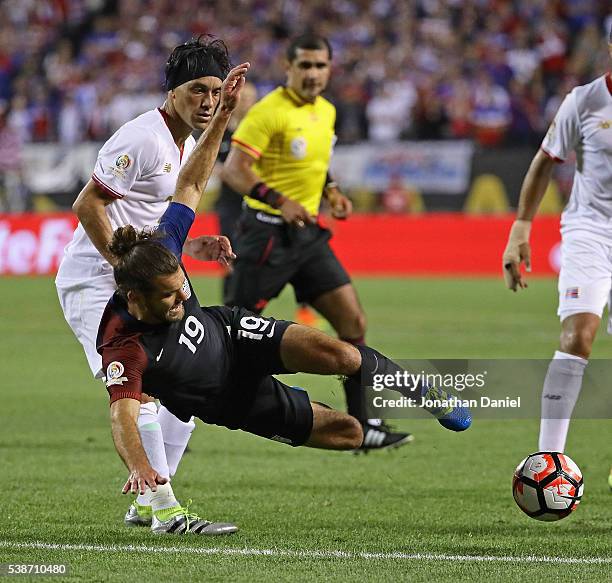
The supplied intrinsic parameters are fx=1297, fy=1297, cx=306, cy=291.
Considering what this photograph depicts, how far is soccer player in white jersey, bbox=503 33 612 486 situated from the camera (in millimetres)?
6535

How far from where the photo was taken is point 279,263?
8.73 m

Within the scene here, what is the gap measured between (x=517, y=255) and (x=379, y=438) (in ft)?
5.96

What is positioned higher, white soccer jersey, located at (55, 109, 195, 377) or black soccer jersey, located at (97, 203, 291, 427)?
white soccer jersey, located at (55, 109, 195, 377)

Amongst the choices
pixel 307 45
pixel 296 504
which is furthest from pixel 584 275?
pixel 307 45

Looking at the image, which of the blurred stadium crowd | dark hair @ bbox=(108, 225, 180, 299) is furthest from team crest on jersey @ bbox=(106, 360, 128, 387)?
the blurred stadium crowd

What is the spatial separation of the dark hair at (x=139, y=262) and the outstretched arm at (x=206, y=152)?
2.09 feet

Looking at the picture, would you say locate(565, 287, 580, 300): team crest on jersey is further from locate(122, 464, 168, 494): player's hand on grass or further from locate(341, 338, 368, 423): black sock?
locate(122, 464, 168, 494): player's hand on grass

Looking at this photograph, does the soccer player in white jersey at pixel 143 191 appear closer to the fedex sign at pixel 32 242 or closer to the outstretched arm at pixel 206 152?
the outstretched arm at pixel 206 152

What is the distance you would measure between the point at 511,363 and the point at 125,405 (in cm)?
626

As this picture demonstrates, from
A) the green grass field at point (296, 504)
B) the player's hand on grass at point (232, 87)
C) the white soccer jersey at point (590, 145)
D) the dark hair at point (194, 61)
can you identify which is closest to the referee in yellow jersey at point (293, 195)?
the green grass field at point (296, 504)

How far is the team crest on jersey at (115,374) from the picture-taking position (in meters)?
5.15

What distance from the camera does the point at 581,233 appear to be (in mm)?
6801

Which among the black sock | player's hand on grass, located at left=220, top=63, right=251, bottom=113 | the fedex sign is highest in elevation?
player's hand on grass, located at left=220, top=63, right=251, bottom=113

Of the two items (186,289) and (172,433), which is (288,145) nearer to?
(172,433)
